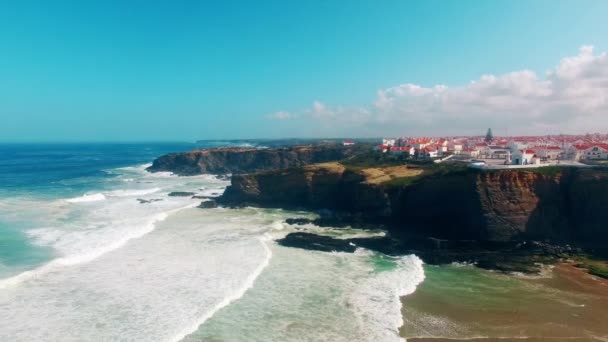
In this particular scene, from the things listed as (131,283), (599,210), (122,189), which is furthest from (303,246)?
(122,189)

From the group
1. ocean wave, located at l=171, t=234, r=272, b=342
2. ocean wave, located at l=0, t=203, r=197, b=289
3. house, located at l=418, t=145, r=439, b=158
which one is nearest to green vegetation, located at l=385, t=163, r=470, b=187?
house, located at l=418, t=145, r=439, b=158

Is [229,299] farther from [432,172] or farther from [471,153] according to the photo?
[471,153]

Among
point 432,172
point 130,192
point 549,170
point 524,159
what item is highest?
point 524,159

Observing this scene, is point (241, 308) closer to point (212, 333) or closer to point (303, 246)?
point (212, 333)

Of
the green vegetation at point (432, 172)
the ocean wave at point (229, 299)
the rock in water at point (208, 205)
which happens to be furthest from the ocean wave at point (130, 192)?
the green vegetation at point (432, 172)

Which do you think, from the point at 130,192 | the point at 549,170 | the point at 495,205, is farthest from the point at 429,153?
the point at 130,192

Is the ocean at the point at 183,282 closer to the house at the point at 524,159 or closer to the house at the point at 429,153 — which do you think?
the house at the point at 524,159

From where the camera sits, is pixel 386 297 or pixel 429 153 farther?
pixel 429 153
